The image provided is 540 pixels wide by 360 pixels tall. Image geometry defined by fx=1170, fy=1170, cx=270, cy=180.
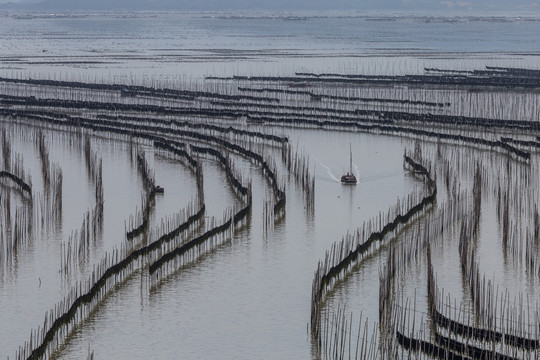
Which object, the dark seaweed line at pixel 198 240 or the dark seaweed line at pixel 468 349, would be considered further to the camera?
the dark seaweed line at pixel 198 240

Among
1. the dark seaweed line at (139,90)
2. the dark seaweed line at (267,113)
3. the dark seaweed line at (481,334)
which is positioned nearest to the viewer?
the dark seaweed line at (481,334)

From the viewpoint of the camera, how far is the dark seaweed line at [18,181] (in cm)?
3189

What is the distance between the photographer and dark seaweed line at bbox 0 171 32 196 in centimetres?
3189

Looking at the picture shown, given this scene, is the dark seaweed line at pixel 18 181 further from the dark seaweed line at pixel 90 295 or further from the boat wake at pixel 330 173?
the boat wake at pixel 330 173

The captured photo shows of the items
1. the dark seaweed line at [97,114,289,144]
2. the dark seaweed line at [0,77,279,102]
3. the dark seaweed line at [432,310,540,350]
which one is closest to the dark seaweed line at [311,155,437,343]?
the dark seaweed line at [432,310,540,350]

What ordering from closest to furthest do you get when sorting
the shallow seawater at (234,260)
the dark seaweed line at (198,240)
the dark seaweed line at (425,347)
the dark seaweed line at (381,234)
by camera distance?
the dark seaweed line at (425,347) < the shallow seawater at (234,260) < the dark seaweed line at (381,234) < the dark seaweed line at (198,240)

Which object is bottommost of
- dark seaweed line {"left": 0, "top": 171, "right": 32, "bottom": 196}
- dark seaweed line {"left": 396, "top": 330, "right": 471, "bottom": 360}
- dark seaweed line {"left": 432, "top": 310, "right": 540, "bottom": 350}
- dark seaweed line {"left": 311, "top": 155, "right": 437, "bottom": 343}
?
dark seaweed line {"left": 396, "top": 330, "right": 471, "bottom": 360}

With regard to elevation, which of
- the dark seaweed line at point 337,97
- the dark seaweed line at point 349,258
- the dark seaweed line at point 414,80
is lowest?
the dark seaweed line at point 349,258

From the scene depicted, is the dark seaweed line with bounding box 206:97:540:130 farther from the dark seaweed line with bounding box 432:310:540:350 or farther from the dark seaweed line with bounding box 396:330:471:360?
the dark seaweed line with bounding box 396:330:471:360

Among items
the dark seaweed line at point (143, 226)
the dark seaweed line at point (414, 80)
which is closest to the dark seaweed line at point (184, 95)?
the dark seaweed line at point (414, 80)

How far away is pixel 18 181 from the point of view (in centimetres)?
3288

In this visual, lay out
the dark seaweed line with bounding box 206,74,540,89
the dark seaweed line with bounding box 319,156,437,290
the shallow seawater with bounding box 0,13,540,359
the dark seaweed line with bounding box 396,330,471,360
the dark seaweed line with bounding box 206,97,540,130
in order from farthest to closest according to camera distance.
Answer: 1. the dark seaweed line with bounding box 206,74,540,89
2. the dark seaweed line with bounding box 206,97,540,130
3. the dark seaweed line with bounding box 319,156,437,290
4. the shallow seawater with bounding box 0,13,540,359
5. the dark seaweed line with bounding box 396,330,471,360

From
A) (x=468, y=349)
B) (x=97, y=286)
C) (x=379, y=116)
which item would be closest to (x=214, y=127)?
(x=379, y=116)

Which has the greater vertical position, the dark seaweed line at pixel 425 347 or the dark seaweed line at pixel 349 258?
the dark seaweed line at pixel 349 258
